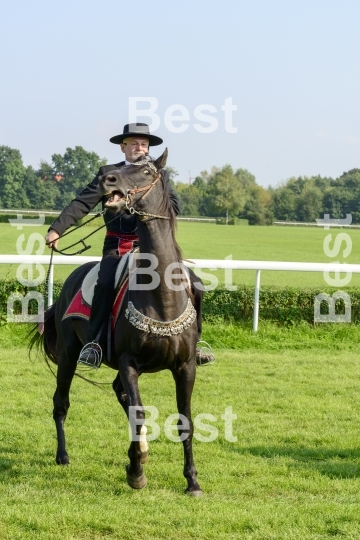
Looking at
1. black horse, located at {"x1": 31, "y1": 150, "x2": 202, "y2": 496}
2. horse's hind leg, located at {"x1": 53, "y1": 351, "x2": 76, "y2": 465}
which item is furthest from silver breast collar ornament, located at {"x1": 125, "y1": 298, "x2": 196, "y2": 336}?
horse's hind leg, located at {"x1": 53, "y1": 351, "x2": 76, "y2": 465}

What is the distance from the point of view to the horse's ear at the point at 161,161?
17.0ft

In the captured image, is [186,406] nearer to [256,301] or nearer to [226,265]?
[256,301]

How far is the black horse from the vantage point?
507cm

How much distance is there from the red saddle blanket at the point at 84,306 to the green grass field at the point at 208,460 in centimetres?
117

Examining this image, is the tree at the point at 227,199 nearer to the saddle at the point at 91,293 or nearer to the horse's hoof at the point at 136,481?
the saddle at the point at 91,293

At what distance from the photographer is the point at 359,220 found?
71500 mm

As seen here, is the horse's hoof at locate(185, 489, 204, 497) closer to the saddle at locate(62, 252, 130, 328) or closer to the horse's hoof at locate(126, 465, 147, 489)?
the horse's hoof at locate(126, 465, 147, 489)

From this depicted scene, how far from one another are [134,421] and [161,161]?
5.96ft

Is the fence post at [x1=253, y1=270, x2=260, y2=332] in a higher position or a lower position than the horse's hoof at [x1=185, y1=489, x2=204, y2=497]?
higher

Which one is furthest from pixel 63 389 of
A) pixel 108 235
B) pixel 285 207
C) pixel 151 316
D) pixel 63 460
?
pixel 285 207

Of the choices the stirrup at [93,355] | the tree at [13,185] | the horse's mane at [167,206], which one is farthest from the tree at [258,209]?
the horse's mane at [167,206]

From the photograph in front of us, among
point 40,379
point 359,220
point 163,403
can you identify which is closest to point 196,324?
point 163,403

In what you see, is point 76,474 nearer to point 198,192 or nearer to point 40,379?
point 40,379

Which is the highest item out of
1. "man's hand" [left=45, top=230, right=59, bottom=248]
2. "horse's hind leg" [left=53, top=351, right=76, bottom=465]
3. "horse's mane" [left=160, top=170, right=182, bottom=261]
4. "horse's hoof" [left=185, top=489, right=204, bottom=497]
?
"horse's mane" [left=160, top=170, right=182, bottom=261]
